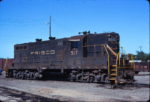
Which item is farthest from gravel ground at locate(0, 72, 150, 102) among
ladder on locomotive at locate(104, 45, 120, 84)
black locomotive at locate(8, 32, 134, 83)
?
black locomotive at locate(8, 32, 134, 83)

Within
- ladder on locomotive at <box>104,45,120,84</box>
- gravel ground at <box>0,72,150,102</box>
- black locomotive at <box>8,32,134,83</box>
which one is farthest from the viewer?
black locomotive at <box>8,32,134,83</box>

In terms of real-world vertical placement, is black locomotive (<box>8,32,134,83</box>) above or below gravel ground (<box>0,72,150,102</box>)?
above

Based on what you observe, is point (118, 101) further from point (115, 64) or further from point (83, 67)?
point (83, 67)

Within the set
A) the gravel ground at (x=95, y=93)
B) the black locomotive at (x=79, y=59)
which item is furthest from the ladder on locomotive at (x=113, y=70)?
the gravel ground at (x=95, y=93)

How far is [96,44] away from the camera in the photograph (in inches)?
689

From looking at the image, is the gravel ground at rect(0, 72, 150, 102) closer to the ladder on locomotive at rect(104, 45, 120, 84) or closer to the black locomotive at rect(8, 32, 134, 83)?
the ladder on locomotive at rect(104, 45, 120, 84)

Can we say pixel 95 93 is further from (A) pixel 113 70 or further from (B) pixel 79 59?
(B) pixel 79 59

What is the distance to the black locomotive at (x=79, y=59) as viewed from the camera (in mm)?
15766

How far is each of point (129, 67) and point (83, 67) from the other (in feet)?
11.5

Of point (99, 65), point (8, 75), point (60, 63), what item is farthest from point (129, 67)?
point (8, 75)

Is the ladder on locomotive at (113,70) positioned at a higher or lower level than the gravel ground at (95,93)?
higher

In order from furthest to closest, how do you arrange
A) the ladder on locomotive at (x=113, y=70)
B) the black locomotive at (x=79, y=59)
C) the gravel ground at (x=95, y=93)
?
the black locomotive at (x=79, y=59)
the ladder on locomotive at (x=113, y=70)
the gravel ground at (x=95, y=93)

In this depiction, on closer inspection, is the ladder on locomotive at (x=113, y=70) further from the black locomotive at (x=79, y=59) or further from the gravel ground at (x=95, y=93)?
the gravel ground at (x=95, y=93)

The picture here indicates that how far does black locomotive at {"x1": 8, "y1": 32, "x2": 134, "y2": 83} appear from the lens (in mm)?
15766
